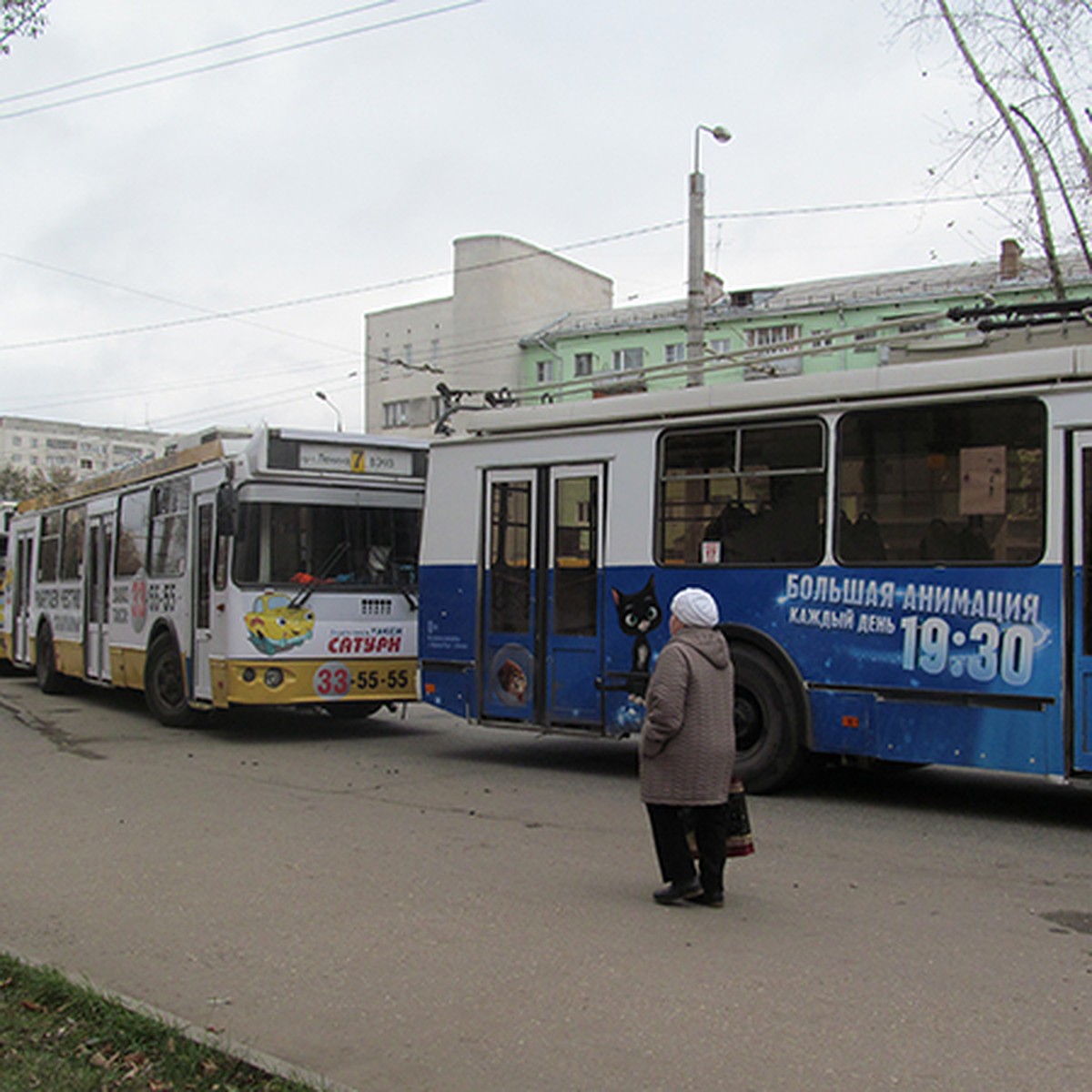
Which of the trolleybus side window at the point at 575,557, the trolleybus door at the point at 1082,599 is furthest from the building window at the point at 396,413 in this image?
the trolleybus door at the point at 1082,599

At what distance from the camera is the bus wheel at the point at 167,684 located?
46.9 ft

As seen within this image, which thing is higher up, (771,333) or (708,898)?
(771,333)

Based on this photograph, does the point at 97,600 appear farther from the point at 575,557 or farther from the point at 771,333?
the point at 771,333

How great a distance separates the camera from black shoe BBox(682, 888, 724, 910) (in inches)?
250

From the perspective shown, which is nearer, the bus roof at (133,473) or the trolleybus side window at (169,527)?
the bus roof at (133,473)

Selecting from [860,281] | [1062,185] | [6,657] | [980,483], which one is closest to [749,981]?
[980,483]

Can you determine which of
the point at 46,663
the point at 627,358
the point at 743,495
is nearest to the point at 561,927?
the point at 743,495

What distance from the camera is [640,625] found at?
1030 cm

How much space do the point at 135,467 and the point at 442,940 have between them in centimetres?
1194

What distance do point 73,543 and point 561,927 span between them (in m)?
14.5

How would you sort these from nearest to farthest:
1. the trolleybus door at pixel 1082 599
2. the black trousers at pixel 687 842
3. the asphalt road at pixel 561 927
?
the asphalt road at pixel 561 927, the black trousers at pixel 687 842, the trolleybus door at pixel 1082 599

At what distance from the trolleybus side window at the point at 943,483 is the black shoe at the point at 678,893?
346 centimetres

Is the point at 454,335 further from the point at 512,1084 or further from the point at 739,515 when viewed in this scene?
the point at 512,1084

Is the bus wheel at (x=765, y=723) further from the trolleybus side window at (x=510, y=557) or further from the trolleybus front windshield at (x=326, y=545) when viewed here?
the trolleybus front windshield at (x=326, y=545)
